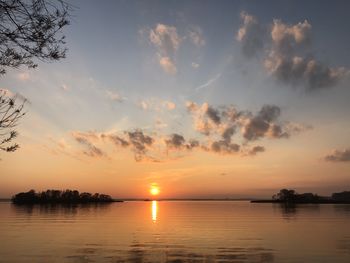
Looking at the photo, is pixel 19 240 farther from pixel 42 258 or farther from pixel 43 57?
pixel 43 57

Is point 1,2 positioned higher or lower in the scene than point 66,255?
higher

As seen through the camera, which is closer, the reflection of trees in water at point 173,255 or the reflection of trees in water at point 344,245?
the reflection of trees in water at point 173,255

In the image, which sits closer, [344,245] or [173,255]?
[173,255]

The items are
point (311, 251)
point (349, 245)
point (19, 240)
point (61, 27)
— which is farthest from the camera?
point (19, 240)

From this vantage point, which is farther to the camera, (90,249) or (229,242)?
(229,242)

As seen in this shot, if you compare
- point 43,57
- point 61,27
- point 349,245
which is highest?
point 61,27

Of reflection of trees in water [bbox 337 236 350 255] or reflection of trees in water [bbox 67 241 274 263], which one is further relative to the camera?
reflection of trees in water [bbox 337 236 350 255]

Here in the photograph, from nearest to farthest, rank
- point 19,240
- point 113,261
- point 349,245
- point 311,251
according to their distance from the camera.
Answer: point 113,261, point 311,251, point 349,245, point 19,240

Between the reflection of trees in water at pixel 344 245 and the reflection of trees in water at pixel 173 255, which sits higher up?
the reflection of trees in water at pixel 173 255

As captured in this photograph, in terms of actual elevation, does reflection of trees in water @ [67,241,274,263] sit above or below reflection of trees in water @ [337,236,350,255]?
above

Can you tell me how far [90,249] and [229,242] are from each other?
56.0 feet

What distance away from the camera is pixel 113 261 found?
32.8 m

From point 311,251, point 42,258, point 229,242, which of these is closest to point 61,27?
point 42,258

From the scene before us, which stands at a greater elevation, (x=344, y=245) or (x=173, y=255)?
(x=173, y=255)
